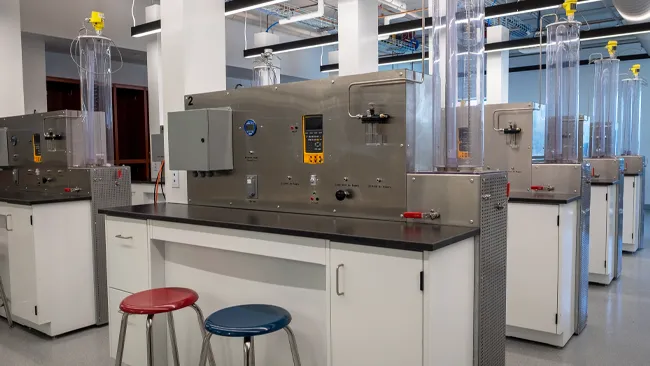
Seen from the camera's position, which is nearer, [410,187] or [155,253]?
[410,187]

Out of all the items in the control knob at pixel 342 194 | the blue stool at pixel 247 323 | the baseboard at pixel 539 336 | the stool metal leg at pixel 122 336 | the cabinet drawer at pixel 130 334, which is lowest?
the baseboard at pixel 539 336

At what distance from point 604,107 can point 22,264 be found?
6.43m

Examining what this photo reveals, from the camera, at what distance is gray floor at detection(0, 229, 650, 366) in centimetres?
306

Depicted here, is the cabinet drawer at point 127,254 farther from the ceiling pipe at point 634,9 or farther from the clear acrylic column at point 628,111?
the clear acrylic column at point 628,111

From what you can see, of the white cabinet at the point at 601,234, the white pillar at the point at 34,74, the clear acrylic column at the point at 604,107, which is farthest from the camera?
the white pillar at the point at 34,74

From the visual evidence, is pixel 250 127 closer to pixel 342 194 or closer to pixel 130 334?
pixel 342 194

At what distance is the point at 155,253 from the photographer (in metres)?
2.80

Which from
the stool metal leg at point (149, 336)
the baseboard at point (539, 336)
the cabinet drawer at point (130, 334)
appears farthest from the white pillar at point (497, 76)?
the stool metal leg at point (149, 336)

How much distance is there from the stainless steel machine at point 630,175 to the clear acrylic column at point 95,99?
5710 millimetres

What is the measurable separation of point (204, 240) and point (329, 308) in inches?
31.3

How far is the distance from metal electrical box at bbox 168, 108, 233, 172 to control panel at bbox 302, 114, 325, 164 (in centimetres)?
56

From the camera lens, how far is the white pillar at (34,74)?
6.29m

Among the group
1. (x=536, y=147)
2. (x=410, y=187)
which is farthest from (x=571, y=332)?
(x=410, y=187)

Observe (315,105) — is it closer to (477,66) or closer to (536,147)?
(477,66)
